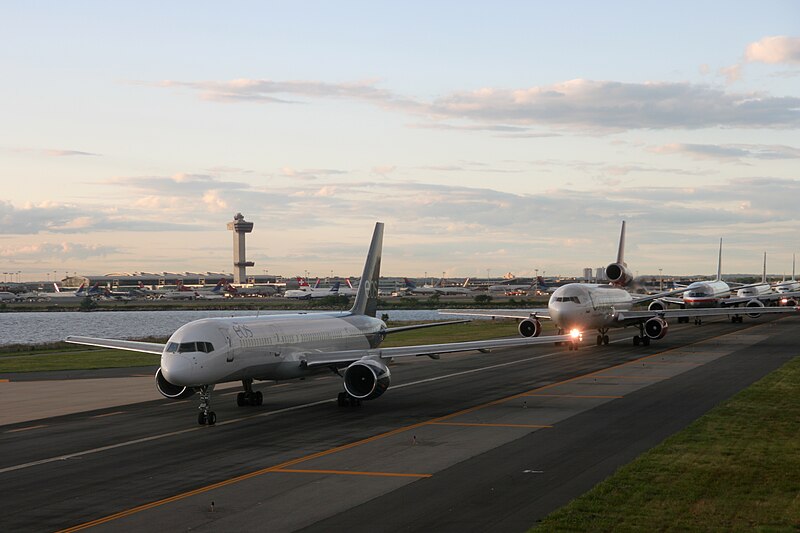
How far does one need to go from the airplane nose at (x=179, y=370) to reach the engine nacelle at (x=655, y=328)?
49.2 meters

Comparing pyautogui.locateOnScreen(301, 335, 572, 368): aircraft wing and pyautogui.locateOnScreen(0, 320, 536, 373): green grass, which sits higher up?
pyautogui.locateOnScreen(301, 335, 572, 368): aircraft wing

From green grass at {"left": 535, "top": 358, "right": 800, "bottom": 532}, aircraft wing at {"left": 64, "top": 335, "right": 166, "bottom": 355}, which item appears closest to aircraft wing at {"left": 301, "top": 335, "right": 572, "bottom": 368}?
aircraft wing at {"left": 64, "top": 335, "right": 166, "bottom": 355}

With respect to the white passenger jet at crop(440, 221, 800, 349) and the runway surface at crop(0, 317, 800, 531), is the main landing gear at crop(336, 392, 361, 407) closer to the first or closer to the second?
the runway surface at crop(0, 317, 800, 531)

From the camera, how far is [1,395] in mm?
43281

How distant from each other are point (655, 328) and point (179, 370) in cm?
4986

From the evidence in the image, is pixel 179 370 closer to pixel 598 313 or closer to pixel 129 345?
pixel 129 345

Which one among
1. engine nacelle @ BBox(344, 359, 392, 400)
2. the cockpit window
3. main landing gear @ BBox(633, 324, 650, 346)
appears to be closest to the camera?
the cockpit window

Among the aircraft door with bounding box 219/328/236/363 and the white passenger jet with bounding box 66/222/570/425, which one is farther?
the aircraft door with bounding box 219/328/236/363

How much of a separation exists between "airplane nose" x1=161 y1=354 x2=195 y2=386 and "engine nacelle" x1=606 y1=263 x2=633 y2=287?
57.8 metres

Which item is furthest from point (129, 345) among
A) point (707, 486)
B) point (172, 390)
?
point (707, 486)

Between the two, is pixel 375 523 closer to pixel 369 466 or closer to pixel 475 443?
pixel 369 466

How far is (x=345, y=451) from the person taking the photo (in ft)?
89.0

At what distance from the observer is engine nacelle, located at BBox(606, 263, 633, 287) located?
273 ft

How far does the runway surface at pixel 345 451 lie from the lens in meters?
19.5
